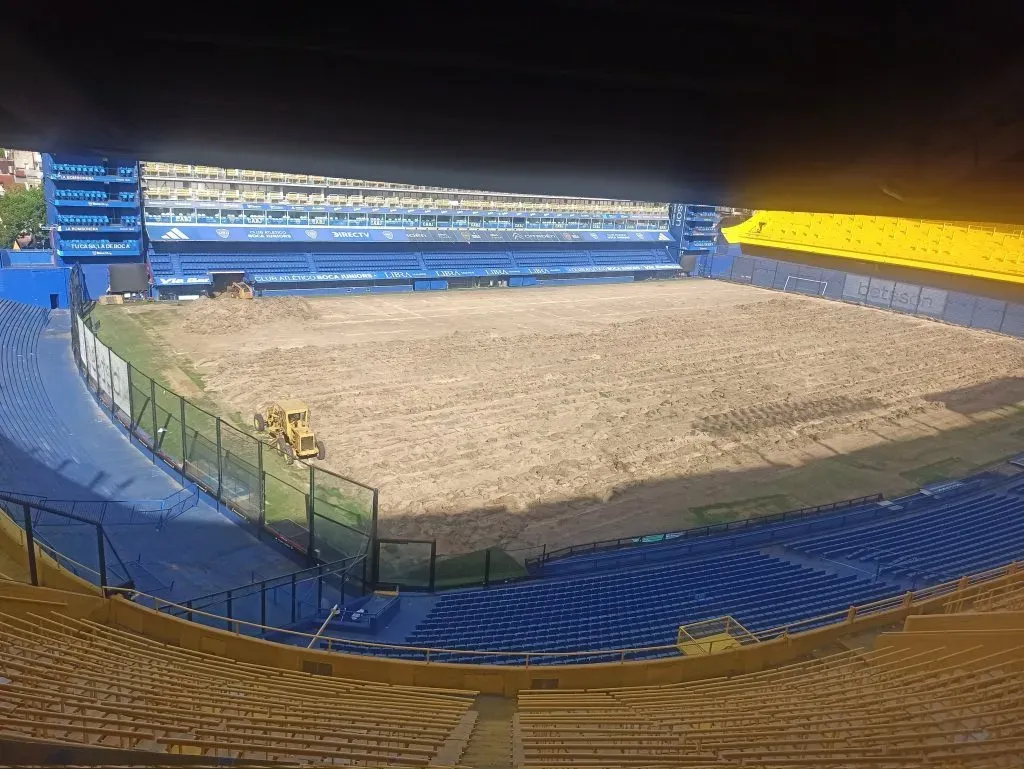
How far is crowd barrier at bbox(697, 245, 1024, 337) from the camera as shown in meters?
36.0

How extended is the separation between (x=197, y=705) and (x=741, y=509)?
41.5 feet

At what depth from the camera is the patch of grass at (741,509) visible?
1522 cm

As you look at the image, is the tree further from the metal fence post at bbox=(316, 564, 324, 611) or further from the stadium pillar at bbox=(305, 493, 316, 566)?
the metal fence post at bbox=(316, 564, 324, 611)

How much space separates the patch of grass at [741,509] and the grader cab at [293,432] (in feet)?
29.2

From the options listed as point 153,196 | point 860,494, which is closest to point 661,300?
point 860,494

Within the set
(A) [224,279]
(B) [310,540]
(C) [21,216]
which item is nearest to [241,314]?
(A) [224,279]

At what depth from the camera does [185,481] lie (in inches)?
565

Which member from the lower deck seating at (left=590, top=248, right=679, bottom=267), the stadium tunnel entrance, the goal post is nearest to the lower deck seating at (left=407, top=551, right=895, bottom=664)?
the stadium tunnel entrance

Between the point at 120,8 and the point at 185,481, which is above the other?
the point at 120,8

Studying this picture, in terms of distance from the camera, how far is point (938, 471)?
18.3 m

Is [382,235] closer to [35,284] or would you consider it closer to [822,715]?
[35,284]

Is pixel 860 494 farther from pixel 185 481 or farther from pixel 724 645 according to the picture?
pixel 185 481

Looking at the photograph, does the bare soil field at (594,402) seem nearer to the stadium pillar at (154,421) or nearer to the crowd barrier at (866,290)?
the crowd barrier at (866,290)

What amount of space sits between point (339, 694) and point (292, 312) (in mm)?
Result: 25405
